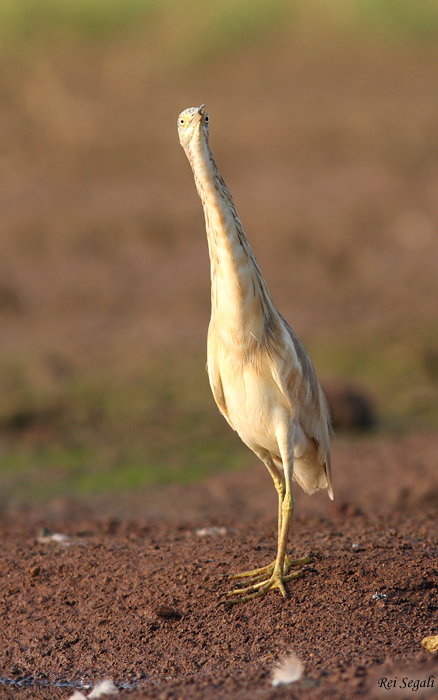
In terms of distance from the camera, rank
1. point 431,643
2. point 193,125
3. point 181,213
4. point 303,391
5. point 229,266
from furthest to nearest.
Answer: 1. point 181,213
2. point 303,391
3. point 229,266
4. point 193,125
5. point 431,643

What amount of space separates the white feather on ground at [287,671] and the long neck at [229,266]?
1523mm

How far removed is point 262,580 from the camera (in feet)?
15.2

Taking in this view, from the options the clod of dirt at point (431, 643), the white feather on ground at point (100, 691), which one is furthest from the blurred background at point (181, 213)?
the clod of dirt at point (431, 643)

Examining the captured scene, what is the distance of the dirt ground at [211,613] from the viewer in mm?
3752

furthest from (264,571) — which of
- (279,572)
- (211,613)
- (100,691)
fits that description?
(100,691)

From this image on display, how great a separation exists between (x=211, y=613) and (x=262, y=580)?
15.0 inches

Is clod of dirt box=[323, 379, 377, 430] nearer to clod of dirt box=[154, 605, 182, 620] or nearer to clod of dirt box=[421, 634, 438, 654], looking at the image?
clod of dirt box=[154, 605, 182, 620]

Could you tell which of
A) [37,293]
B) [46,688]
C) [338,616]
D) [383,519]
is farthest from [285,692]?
[37,293]

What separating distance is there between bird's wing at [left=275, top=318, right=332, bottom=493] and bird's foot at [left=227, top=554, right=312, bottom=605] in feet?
2.20

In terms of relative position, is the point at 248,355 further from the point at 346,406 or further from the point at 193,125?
the point at 346,406

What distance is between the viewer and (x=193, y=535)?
5.81m

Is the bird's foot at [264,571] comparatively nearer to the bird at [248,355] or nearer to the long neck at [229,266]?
the bird at [248,355]

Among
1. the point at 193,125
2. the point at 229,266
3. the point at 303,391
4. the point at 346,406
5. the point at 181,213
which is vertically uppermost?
the point at 181,213

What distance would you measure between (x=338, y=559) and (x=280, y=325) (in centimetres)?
130
